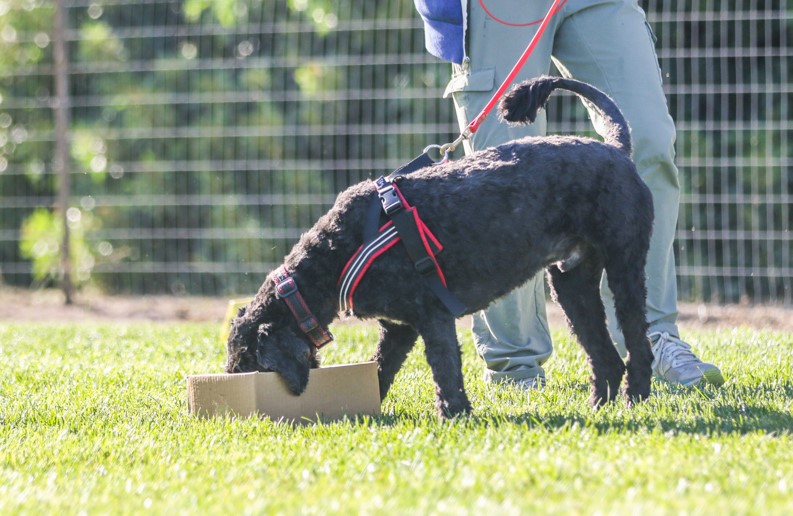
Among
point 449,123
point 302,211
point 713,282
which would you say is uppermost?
point 449,123

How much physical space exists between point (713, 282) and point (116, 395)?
5.26 meters

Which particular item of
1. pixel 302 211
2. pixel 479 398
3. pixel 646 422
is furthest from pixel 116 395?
pixel 302 211

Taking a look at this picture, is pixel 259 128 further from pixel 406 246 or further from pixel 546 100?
pixel 406 246

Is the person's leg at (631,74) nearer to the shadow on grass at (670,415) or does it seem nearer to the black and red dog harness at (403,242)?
the shadow on grass at (670,415)

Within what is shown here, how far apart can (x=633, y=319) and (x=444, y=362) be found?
762 mm

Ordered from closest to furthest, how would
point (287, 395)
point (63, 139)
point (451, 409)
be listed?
point (451, 409)
point (287, 395)
point (63, 139)

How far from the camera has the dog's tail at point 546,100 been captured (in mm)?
4055

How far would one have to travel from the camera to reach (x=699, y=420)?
3496 millimetres

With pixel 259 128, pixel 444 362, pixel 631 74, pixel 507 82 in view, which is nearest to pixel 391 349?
pixel 444 362

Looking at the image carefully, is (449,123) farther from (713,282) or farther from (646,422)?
(646,422)

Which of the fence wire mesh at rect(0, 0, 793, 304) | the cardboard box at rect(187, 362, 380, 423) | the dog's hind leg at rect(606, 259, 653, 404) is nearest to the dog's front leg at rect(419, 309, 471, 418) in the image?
the cardboard box at rect(187, 362, 380, 423)

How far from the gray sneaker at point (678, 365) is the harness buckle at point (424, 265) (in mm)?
1153

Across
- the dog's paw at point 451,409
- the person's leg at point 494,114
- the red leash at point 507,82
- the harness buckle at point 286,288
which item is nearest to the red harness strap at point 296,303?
the harness buckle at point 286,288

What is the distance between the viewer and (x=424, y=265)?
12.1 ft
